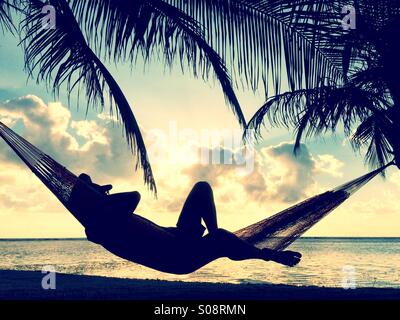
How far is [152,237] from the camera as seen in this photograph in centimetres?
295

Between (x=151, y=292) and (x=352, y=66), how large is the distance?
293 cm

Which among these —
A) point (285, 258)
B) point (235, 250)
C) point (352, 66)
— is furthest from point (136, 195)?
point (352, 66)

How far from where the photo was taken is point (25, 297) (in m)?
4.84

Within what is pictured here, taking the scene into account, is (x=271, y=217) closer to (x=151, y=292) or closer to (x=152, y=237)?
(x=152, y=237)

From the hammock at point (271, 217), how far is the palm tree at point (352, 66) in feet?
1.54

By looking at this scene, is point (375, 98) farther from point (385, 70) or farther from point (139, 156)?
point (139, 156)

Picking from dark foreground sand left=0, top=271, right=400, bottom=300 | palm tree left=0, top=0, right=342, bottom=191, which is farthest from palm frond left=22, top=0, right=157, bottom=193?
dark foreground sand left=0, top=271, right=400, bottom=300

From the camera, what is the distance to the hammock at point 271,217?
296 centimetres

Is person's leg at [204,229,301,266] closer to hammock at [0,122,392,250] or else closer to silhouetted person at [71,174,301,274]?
silhouetted person at [71,174,301,274]

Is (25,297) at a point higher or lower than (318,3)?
lower

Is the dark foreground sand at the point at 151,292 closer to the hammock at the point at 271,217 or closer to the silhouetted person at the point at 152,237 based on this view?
the hammock at the point at 271,217
